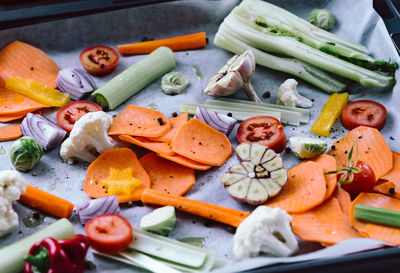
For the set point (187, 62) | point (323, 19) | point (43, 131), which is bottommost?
point (43, 131)

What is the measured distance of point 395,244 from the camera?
110 inches

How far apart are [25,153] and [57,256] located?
1032mm

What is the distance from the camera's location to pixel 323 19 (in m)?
4.57

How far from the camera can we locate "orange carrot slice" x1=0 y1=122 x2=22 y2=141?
3.70 m

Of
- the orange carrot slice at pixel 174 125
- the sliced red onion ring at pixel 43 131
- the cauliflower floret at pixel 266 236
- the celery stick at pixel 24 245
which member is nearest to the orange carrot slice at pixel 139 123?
the orange carrot slice at pixel 174 125

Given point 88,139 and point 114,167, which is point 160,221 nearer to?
point 114,167

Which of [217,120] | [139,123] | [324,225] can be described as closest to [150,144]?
[139,123]

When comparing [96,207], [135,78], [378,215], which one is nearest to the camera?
[378,215]

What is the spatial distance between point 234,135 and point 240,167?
54 centimetres

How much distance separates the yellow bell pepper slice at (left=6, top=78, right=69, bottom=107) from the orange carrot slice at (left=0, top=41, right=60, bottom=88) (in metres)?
0.13

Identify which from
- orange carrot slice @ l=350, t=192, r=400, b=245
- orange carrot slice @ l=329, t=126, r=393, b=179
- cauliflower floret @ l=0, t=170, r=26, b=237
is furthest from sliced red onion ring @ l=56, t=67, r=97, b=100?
orange carrot slice @ l=350, t=192, r=400, b=245

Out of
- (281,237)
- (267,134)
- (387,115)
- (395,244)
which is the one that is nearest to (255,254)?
(281,237)

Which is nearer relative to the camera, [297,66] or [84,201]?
[84,201]

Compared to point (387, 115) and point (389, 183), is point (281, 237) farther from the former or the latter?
point (387, 115)
